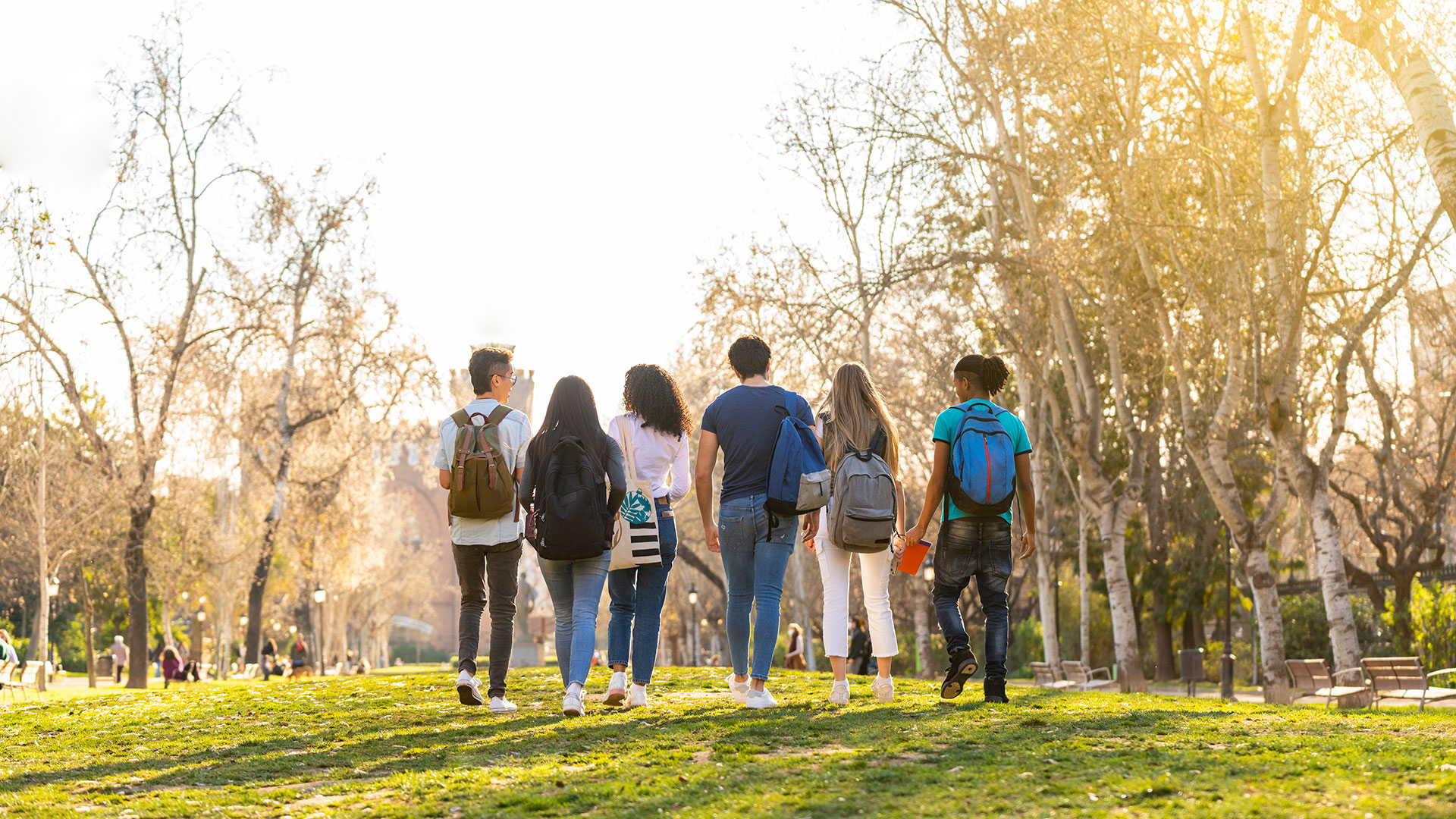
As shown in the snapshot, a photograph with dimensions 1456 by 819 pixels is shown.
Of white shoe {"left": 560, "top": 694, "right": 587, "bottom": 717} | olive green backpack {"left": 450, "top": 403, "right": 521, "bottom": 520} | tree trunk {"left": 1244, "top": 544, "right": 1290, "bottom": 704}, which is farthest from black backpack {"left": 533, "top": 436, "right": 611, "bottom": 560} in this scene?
tree trunk {"left": 1244, "top": 544, "right": 1290, "bottom": 704}

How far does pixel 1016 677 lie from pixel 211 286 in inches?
1198

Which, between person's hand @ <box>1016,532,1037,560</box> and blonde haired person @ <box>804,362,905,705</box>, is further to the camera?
person's hand @ <box>1016,532,1037,560</box>

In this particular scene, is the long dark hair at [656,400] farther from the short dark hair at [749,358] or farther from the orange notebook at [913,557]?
the orange notebook at [913,557]

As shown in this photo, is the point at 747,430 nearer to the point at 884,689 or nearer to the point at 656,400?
the point at 656,400

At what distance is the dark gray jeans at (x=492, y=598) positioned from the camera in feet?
24.3

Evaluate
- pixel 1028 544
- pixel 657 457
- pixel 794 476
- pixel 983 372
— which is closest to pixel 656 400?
pixel 657 457

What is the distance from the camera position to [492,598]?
7.49m

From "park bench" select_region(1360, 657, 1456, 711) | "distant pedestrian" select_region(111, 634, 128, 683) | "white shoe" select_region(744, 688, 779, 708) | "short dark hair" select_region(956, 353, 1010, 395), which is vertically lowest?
"distant pedestrian" select_region(111, 634, 128, 683)

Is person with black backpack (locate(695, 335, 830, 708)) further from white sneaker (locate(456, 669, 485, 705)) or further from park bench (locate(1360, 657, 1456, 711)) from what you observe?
park bench (locate(1360, 657, 1456, 711))

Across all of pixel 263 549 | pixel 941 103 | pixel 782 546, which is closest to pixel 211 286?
pixel 263 549

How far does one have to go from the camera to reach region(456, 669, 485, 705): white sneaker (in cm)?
768

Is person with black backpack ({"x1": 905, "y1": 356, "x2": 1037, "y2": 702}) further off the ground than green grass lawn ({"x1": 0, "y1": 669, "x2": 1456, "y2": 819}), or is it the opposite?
person with black backpack ({"x1": 905, "y1": 356, "x2": 1037, "y2": 702})

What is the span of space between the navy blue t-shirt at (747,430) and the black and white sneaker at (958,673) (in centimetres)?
173

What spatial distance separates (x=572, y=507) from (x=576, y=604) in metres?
0.64
